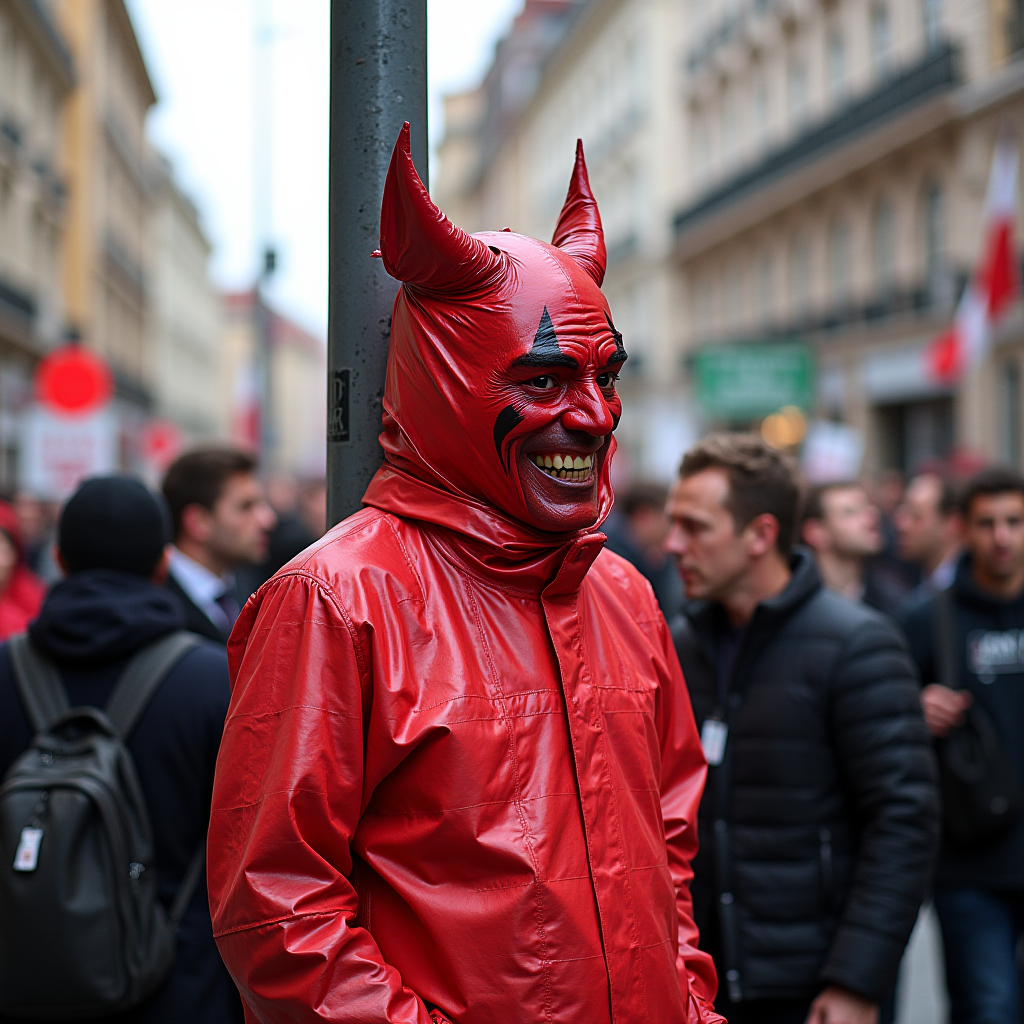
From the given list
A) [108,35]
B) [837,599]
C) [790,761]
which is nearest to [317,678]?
[790,761]

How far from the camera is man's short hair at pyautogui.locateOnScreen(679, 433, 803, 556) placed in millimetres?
3506

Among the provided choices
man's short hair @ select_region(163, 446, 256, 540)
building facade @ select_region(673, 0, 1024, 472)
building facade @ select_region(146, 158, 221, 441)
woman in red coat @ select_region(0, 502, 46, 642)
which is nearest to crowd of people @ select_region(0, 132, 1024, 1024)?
man's short hair @ select_region(163, 446, 256, 540)

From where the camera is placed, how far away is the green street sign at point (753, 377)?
545 inches

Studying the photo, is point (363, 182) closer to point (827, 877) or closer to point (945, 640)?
point (827, 877)

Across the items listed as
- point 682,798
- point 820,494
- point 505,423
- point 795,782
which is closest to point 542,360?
point 505,423

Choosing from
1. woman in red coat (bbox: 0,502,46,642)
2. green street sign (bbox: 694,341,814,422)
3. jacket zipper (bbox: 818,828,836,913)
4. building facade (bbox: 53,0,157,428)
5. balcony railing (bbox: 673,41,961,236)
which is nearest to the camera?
jacket zipper (bbox: 818,828,836,913)

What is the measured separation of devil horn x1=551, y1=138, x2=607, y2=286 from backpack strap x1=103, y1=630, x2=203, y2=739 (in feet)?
4.67

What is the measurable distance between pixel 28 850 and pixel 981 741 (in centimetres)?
309

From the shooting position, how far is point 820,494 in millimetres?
6082

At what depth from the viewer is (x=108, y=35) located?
4138cm

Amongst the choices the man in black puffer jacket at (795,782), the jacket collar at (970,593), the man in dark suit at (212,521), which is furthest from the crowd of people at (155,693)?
the jacket collar at (970,593)

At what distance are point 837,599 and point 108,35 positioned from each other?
43097mm

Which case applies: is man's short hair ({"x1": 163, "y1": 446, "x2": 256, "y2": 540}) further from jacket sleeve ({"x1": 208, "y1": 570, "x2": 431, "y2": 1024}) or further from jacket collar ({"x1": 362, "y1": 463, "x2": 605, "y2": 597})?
jacket sleeve ({"x1": 208, "y1": 570, "x2": 431, "y2": 1024})

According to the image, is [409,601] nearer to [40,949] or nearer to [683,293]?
[40,949]
